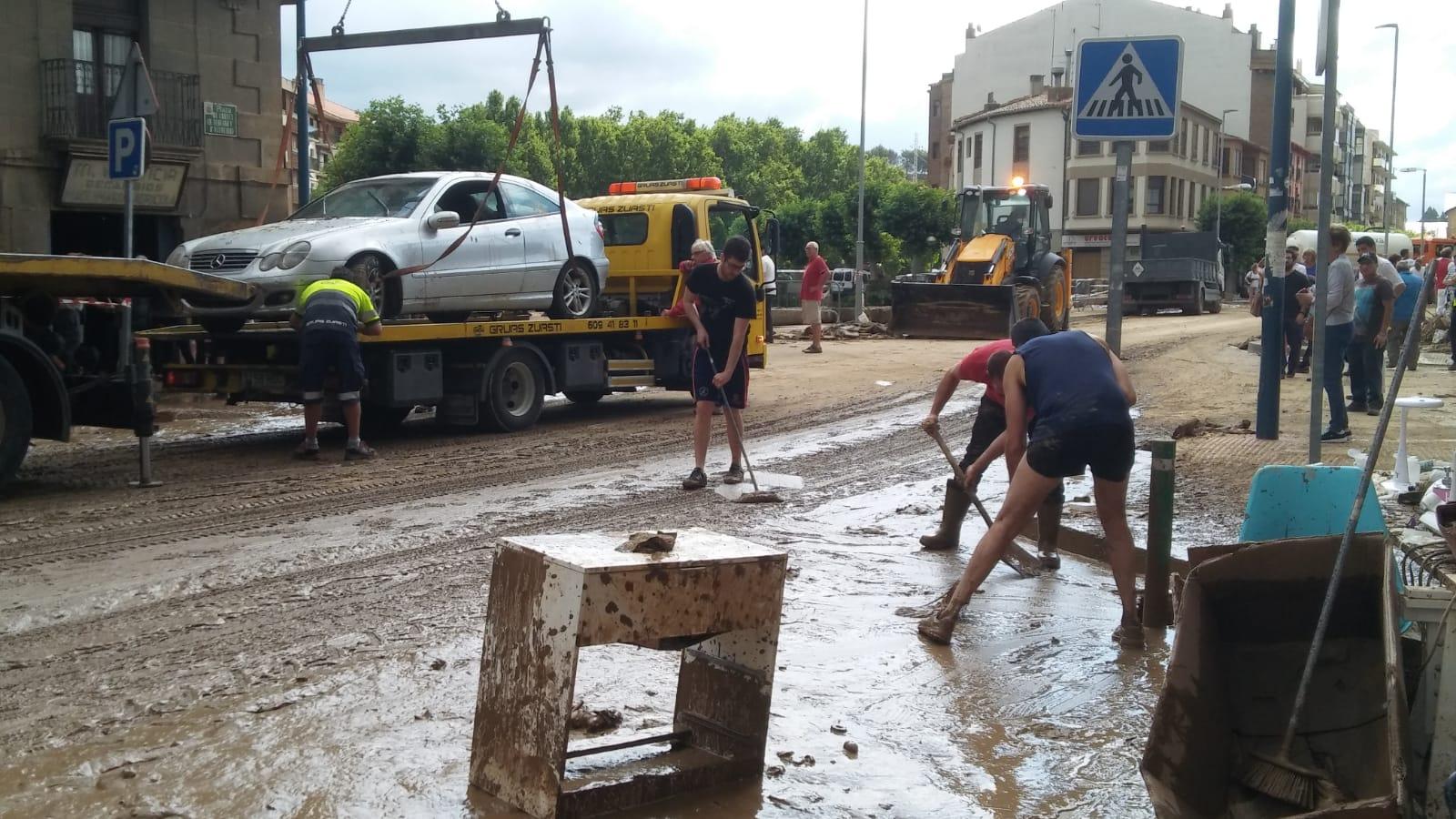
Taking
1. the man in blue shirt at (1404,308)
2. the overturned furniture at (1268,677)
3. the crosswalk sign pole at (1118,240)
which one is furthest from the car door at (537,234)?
the man in blue shirt at (1404,308)

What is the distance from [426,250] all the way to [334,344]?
5.12ft

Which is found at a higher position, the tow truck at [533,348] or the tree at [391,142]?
the tree at [391,142]

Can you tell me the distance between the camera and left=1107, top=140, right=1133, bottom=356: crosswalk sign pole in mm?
7117

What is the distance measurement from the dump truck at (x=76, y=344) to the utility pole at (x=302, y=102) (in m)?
4.28

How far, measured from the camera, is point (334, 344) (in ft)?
33.8

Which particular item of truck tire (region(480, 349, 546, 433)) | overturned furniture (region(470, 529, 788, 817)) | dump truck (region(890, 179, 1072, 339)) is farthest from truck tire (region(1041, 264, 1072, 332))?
overturned furniture (region(470, 529, 788, 817))

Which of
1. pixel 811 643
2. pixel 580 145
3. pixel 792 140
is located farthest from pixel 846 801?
pixel 792 140

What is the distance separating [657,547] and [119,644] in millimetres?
2741

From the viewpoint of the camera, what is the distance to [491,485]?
942cm

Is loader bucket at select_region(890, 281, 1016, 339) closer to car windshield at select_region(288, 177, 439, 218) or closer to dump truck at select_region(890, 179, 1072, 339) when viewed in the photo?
dump truck at select_region(890, 179, 1072, 339)

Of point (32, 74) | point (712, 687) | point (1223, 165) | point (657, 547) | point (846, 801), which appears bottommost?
point (846, 801)

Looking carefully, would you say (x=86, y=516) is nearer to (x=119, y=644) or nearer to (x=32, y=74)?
(x=119, y=644)

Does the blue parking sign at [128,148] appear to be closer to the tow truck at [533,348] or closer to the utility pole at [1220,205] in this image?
the tow truck at [533,348]

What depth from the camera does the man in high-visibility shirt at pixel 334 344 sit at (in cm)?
1020
